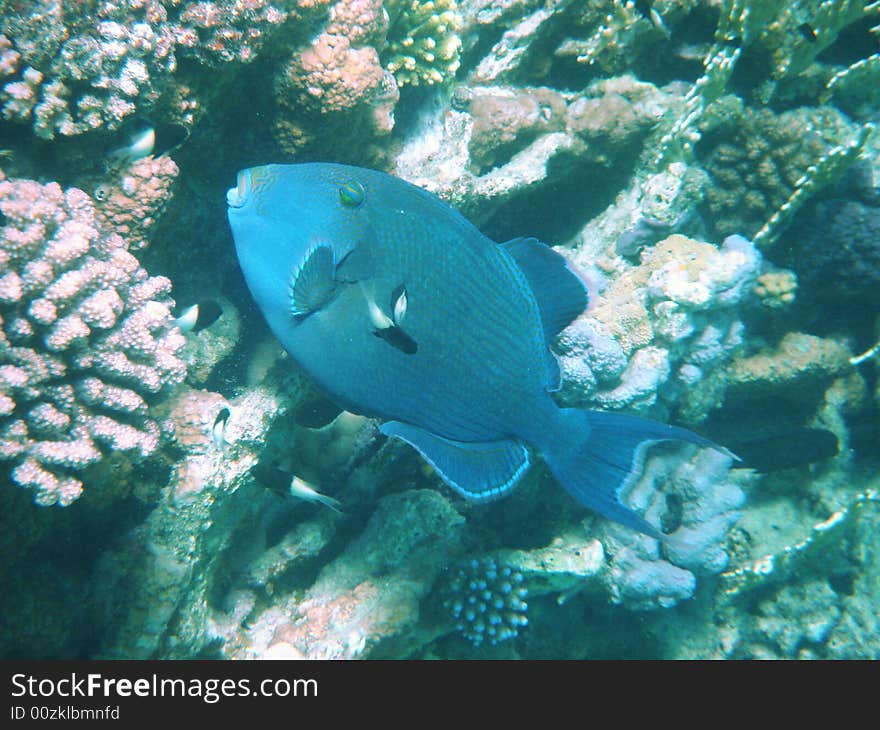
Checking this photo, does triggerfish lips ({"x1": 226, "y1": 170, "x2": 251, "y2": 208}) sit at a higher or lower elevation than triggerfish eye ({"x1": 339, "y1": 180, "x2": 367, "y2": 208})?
lower

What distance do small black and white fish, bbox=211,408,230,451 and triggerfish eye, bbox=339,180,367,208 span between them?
1.41 meters

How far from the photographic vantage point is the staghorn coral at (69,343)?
6.78ft

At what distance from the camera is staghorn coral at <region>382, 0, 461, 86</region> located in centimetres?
345

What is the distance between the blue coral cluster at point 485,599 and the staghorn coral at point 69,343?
79.2 inches

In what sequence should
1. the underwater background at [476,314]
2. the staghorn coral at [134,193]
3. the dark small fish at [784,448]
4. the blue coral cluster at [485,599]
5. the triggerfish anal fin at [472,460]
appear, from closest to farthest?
the triggerfish anal fin at [472,460] < the underwater background at [476,314] < the staghorn coral at [134,193] < the blue coral cluster at [485,599] < the dark small fish at [784,448]

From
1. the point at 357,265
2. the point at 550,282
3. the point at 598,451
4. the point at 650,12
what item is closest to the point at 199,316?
the point at 357,265

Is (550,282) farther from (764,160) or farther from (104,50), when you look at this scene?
(764,160)

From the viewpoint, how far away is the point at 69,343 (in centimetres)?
218

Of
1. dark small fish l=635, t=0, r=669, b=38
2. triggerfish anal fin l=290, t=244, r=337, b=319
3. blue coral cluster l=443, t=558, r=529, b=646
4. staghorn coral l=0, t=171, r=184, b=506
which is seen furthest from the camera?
dark small fish l=635, t=0, r=669, b=38

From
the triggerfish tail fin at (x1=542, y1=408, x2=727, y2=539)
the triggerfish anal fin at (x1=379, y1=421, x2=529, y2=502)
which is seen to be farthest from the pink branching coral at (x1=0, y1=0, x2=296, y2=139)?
the triggerfish tail fin at (x1=542, y1=408, x2=727, y2=539)

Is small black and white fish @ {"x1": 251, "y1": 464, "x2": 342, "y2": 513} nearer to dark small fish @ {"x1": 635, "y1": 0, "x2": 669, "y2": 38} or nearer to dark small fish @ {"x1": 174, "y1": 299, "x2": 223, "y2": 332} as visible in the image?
dark small fish @ {"x1": 174, "y1": 299, "x2": 223, "y2": 332}

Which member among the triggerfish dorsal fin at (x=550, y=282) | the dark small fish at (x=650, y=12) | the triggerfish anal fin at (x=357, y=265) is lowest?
the triggerfish anal fin at (x=357, y=265)

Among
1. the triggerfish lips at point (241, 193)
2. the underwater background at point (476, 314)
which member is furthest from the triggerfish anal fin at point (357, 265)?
the underwater background at point (476, 314)

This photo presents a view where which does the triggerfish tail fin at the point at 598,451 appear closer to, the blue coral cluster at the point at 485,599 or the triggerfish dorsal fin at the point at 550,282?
the triggerfish dorsal fin at the point at 550,282
